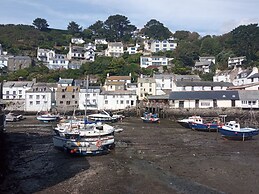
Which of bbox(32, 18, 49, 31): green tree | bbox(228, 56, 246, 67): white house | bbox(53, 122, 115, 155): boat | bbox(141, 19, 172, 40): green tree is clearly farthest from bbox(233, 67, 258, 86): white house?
bbox(32, 18, 49, 31): green tree

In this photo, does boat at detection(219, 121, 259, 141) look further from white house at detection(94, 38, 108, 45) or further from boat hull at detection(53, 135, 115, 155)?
white house at detection(94, 38, 108, 45)

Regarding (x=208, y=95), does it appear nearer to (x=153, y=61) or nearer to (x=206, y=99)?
(x=206, y=99)

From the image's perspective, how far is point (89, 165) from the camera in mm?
19094

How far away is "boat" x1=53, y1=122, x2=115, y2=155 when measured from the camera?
2156 cm

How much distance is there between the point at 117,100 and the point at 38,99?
15.6 metres

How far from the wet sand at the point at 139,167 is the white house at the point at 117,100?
26419mm

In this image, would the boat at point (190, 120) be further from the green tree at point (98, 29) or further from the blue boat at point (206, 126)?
the green tree at point (98, 29)

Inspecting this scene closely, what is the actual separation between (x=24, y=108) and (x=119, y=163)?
4175 cm

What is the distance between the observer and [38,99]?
55.0 m

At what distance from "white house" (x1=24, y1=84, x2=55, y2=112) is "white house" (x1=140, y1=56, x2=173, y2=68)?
33595 mm

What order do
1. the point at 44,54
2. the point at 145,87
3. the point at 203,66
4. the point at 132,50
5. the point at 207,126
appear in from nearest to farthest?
the point at 207,126 → the point at 145,87 → the point at 203,66 → the point at 44,54 → the point at 132,50

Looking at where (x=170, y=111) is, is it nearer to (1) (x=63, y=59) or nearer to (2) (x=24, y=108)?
(2) (x=24, y=108)

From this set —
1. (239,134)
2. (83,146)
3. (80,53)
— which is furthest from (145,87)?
(83,146)

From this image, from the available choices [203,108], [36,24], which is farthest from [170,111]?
[36,24]
